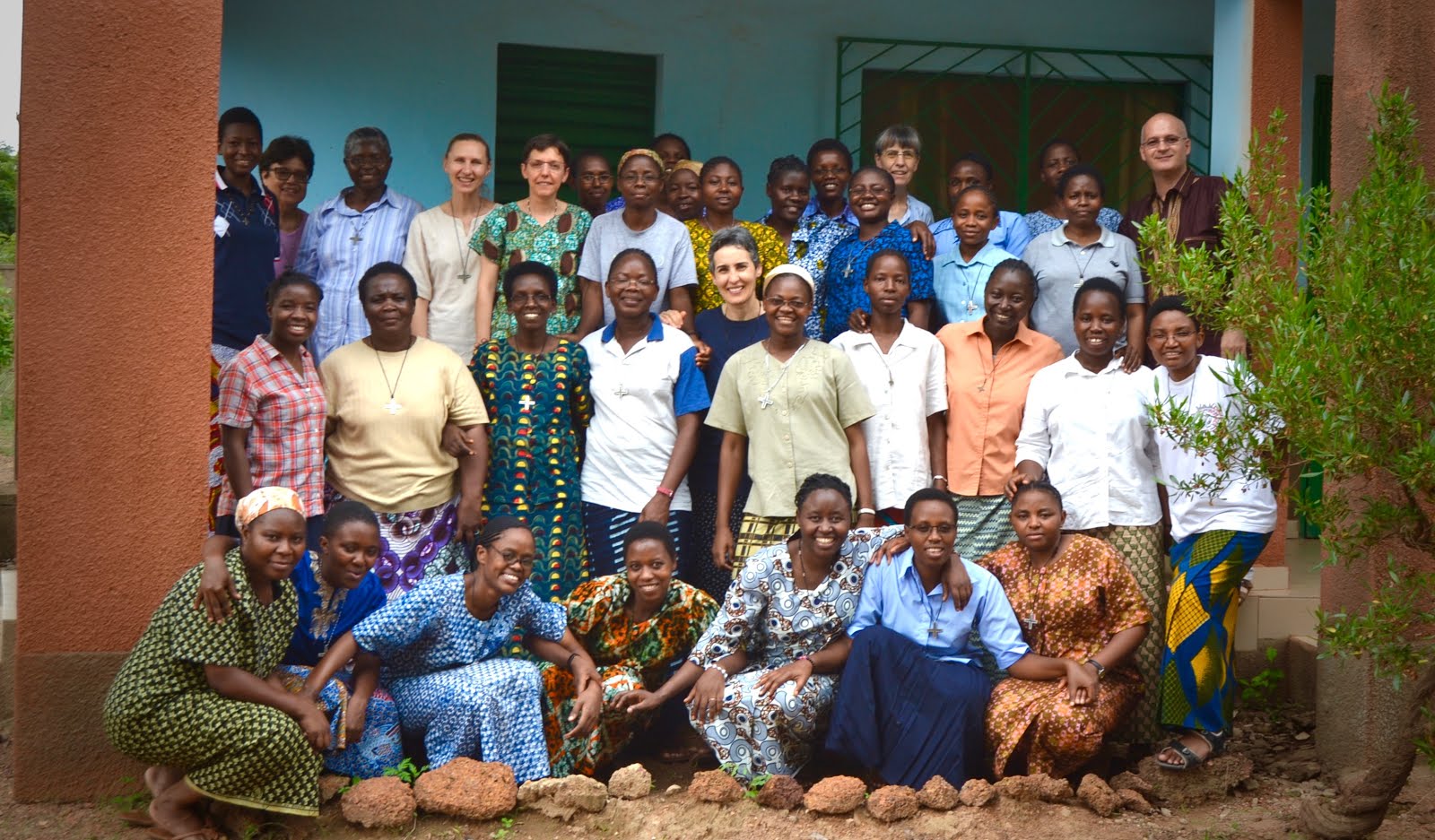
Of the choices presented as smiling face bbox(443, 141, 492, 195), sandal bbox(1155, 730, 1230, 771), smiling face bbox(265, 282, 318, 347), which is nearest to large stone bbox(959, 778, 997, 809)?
sandal bbox(1155, 730, 1230, 771)

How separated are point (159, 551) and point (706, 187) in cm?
269

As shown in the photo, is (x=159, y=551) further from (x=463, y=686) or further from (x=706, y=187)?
(x=706, y=187)

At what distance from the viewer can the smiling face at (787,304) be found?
17.8 feet

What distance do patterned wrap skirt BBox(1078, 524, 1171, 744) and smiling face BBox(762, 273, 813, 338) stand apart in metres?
1.31

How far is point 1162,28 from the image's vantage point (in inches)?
313

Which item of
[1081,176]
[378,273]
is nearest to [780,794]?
[378,273]

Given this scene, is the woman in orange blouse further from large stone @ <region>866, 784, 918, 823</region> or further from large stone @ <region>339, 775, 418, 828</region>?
large stone @ <region>339, 775, 418, 828</region>

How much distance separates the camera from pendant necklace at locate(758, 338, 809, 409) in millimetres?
5434

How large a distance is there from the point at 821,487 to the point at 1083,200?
5.87 feet

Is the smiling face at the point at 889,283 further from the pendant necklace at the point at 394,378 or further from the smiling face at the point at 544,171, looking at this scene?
the pendant necklace at the point at 394,378

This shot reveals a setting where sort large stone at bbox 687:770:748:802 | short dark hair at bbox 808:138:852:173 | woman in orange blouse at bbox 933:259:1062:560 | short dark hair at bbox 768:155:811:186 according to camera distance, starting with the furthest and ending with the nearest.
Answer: short dark hair at bbox 808:138:852:173
short dark hair at bbox 768:155:811:186
woman in orange blouse at bbox 933:259:1062:560
large stone at bbox 687:770:748:802

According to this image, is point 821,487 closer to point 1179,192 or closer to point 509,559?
point 509,559

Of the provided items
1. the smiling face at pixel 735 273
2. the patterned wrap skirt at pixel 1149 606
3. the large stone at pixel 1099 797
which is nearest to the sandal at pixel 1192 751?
the patterned wrap skirt at pixel 1149 606

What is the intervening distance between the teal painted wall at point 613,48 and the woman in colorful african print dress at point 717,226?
1484 mm
